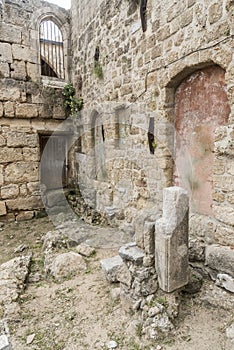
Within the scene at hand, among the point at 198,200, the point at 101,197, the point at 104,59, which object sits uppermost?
the point at 104,59

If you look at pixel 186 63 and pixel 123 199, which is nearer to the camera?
pixel 186 63

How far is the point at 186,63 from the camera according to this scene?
2.58 m

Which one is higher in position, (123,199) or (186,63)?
(186,63)

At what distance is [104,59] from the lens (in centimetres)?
449

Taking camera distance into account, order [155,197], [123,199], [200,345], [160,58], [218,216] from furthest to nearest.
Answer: [123,199] → [155,197] → [160,58] → [218,216] → [200,345]

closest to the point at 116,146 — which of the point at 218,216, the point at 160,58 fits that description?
the point at 160,58

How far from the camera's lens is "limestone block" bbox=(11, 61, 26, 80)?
197 inches

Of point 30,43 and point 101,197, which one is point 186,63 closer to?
point 101,197

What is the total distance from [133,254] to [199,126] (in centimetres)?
161

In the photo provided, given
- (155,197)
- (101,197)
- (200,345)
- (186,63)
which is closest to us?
(200,345)

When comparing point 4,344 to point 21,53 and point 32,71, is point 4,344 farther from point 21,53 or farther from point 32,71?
point 21,53

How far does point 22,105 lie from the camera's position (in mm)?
5137

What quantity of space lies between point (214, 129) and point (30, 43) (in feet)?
15.3

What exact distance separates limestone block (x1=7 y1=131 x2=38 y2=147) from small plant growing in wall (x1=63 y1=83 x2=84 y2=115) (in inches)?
43.2
